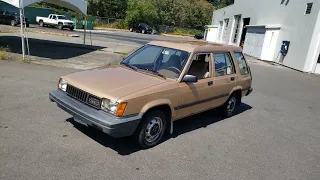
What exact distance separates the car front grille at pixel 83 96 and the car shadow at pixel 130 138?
755mm

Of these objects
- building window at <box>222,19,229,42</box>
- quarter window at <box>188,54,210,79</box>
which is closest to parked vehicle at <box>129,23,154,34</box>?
building window at <box>222,19,229,42</box>

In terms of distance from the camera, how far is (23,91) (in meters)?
6.57

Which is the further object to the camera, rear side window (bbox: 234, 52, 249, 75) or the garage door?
the garage door

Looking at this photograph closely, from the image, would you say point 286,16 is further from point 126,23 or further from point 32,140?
point 126,23

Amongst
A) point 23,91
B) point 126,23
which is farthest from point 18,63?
point 126,23

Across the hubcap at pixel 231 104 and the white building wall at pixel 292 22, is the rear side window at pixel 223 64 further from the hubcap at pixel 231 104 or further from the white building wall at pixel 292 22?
the white building wall at pixel 292 22

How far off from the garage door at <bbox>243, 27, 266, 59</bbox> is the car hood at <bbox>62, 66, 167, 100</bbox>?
20.4 metres

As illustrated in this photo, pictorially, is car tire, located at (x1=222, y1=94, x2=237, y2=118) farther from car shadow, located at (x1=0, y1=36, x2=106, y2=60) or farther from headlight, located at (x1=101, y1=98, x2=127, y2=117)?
car shadow, located at (x1=0, y1=36, x2=106, y2=60)

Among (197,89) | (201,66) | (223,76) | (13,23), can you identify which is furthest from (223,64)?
(13,23)

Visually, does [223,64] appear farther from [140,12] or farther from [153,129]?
[140,12]

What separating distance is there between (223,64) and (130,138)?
8.42 ft

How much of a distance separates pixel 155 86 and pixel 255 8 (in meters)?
26.3

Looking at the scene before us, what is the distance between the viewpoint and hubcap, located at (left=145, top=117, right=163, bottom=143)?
430 centimetres

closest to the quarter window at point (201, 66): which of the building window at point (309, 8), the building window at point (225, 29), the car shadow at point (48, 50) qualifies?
the car shadow at point (48, 50)
